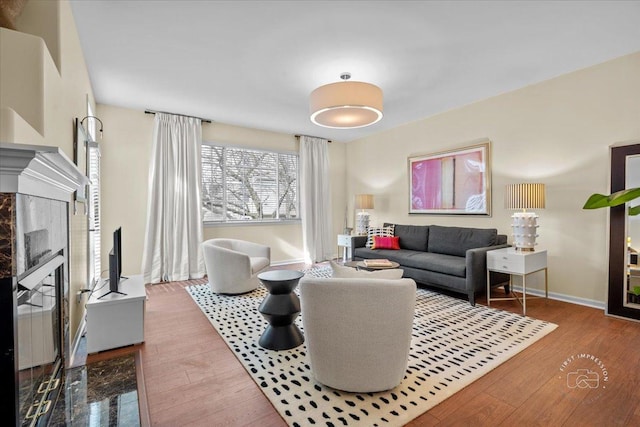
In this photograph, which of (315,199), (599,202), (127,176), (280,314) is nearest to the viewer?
(280,314)

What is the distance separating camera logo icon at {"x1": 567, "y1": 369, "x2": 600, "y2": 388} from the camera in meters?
1.96

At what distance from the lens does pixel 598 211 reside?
131 inches

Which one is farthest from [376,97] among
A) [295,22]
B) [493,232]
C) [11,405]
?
[11,405]

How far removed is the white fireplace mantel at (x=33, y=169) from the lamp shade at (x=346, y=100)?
2113mm

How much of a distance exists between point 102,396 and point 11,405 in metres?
0.92

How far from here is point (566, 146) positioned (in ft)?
11.7

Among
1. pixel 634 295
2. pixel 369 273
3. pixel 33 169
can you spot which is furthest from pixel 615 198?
pixel 33 169

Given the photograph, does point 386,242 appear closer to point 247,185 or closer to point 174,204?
point 247,185

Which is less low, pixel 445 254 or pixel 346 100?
pixel 346 100

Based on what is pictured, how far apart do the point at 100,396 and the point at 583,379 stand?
3.13m

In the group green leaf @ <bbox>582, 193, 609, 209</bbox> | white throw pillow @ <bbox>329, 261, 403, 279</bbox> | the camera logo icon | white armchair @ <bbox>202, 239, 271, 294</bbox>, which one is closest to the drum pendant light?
white throw pillow @ <bbox>329, 261, 403, 279</bbox>

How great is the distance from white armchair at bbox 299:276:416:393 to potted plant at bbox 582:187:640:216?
219 cm

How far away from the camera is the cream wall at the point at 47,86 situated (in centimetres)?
149

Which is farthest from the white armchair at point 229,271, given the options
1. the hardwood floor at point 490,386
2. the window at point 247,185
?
the window at point 247,185
